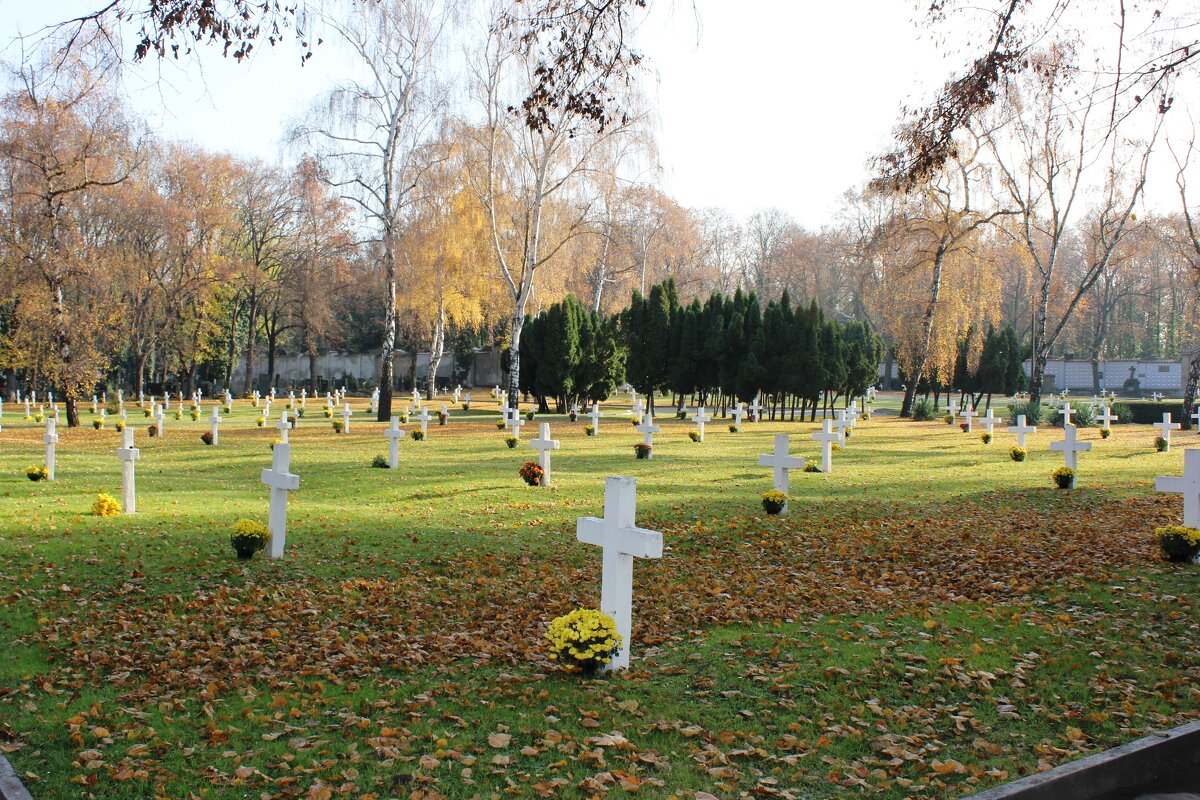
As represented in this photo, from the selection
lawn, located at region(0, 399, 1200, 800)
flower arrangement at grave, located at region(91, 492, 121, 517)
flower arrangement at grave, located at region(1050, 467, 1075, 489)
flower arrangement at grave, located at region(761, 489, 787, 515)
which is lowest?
lawn, located at region(0, 399, 1200, 800)

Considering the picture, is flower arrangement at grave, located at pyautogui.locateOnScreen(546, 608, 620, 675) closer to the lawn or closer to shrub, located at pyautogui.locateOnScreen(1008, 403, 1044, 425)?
the lawn

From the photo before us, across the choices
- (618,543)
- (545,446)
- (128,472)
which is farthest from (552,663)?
(545,446)

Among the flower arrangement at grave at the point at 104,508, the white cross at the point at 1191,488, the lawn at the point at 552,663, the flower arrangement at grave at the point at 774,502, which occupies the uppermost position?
the white cross at the point at 1191,488

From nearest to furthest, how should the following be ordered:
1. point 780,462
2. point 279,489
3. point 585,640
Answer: point 585,640 → point 279,489 → point 780,462

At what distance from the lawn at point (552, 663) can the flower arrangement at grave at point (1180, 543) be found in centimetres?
20

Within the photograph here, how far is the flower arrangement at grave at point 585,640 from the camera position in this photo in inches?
241

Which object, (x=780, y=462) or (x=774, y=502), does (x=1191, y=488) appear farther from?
(x=780, y=462)

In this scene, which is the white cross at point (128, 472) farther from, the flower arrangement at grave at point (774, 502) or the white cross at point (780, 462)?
the white cross at point (780, 462)

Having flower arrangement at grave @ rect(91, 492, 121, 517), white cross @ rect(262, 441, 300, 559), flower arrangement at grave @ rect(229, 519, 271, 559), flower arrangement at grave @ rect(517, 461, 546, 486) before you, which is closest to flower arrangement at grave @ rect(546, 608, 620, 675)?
white cross @ rect(262, 441, 300, 559)

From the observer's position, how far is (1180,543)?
959cm

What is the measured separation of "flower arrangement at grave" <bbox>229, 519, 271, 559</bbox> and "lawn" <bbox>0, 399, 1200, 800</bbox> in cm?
16

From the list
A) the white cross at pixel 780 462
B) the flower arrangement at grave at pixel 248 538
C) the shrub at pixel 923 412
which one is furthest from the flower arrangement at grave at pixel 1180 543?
the shrub at pixel 923 412

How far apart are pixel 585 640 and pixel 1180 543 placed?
277 inches

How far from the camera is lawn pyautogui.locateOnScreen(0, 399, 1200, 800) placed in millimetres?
4941
